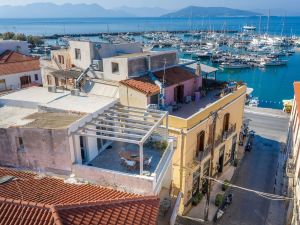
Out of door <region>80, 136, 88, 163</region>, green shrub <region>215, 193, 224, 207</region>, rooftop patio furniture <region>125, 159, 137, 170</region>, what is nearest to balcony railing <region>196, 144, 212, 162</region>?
green shrub <region>215, 193, 224, 207</region>

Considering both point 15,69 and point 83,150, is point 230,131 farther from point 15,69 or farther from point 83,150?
point 15,69

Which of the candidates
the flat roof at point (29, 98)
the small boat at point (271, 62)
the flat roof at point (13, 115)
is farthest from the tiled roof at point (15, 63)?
the small boat at point (271, 62)

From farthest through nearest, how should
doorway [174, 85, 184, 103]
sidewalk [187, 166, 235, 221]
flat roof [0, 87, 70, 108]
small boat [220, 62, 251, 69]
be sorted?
small boat [220, 62, 251, 69] → doorway [174, 85, 184, 103] → sidewalk [187, 166, 235, 221] → flat roof [0, 87, 70, 108]

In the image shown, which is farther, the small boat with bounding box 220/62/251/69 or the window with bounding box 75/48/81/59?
the small boat with bounding box 220/62/251/69

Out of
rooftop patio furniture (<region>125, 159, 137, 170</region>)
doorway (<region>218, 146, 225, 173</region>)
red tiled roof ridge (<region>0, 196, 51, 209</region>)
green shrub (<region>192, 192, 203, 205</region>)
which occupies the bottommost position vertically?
green shrub (<region>192, 192, 203, 205</region>)

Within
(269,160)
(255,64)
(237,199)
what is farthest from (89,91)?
(255,64)

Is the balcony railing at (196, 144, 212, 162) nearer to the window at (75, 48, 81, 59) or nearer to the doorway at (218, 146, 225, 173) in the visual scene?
the doorway at (218, 146, 225, 173)

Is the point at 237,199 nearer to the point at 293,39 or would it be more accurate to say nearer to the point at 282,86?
the point at 282,86
